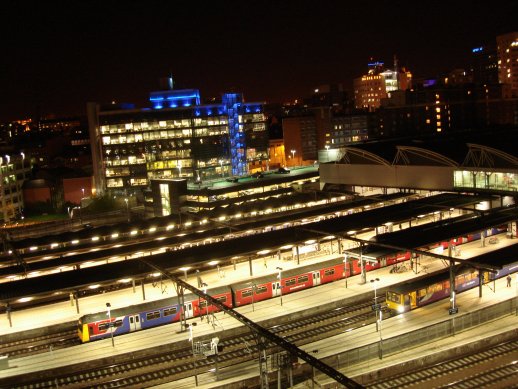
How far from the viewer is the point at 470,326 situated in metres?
11.6

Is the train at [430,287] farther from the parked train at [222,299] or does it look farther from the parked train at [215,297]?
the parked train at [215,297]

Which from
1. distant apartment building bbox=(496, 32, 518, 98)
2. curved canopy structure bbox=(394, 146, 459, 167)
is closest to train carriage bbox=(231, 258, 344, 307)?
curved canopy structure bbox=(394, 146, 459, 167)

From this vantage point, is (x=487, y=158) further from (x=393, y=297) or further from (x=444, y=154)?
(x=393, y=297)

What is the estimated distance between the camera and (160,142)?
1607 inches

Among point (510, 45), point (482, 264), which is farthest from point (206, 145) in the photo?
point (510, 45)

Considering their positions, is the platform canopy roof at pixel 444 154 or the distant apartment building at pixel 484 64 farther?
the distant apartment building at pixel 484 64

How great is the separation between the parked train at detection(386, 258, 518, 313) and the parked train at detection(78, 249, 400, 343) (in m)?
2.44

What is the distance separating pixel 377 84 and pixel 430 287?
78780 millimetres

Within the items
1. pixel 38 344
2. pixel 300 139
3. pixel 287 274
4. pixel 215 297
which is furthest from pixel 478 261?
pixel 300 139

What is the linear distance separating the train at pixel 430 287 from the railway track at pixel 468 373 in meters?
1.87

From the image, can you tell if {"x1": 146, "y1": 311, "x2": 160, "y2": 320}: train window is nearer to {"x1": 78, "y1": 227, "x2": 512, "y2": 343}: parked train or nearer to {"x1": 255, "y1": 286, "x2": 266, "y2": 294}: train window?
{"x1": 78, "y1": 227, "x2": 512, "y2": 343}: parked train

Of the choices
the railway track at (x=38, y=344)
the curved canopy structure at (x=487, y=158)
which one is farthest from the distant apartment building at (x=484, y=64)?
the railway track at (x=38, y=344)

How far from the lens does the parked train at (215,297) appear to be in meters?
12.2

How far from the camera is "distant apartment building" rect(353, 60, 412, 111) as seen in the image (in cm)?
8738
